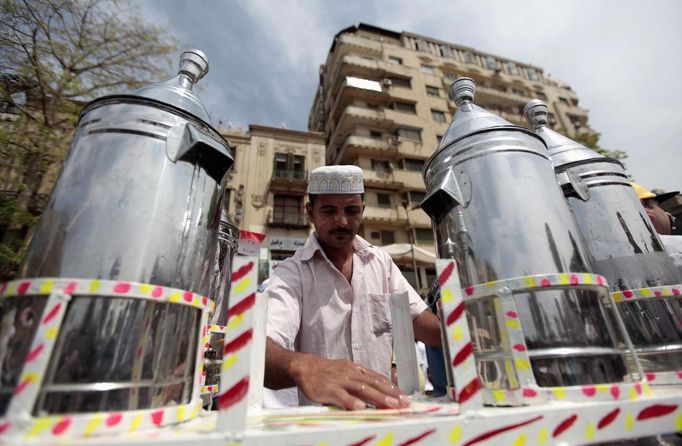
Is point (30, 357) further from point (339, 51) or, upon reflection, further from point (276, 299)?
point (339, 51)

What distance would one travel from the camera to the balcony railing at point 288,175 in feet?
58.4

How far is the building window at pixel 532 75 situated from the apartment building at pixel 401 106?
4.1 inches

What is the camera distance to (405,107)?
23.7m

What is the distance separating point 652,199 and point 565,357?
2.72 meters

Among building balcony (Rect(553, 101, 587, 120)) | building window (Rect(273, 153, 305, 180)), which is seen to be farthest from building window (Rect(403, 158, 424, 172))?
building balcony (Rect(553, 101, 587, 120))

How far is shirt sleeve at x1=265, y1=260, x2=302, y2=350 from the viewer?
1.59 metres

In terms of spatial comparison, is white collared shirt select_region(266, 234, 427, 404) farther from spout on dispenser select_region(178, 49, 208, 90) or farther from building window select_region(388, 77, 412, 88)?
building window select_region(388, 77, 412, 88)

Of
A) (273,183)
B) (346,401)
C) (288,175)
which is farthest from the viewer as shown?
(288,175)

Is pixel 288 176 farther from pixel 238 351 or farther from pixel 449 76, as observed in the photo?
pixel 449 76

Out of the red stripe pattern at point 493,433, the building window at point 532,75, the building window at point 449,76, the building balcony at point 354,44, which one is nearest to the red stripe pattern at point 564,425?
the red stripe pattern at point 493,433

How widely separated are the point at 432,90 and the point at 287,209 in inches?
638

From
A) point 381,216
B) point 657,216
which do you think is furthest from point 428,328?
point 381,216

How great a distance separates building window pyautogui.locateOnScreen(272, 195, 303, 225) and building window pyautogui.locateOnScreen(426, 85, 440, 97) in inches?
584

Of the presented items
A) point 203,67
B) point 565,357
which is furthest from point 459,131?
point 203,67
